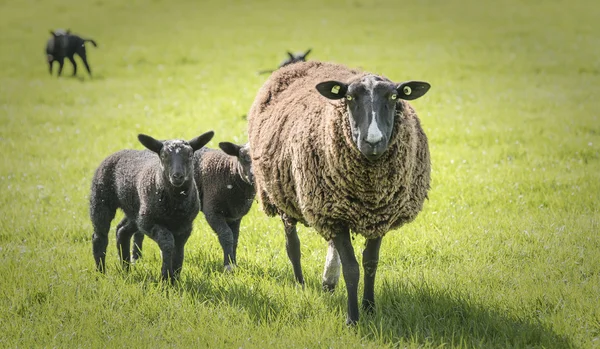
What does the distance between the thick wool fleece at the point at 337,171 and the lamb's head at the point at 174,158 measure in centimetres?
66

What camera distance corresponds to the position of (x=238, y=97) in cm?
1642

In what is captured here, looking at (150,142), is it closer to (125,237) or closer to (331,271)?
(125,237)

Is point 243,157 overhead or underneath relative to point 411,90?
underneath

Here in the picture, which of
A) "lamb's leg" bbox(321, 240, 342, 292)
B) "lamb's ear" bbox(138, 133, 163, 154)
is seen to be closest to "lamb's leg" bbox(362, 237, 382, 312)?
"lamb's leg" bbox(321, 240, 342, 292)

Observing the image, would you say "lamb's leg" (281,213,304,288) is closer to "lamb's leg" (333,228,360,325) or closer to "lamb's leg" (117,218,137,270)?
"lamb's leg" (333,228,360,325)

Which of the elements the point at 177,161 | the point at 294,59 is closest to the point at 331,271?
the point at 177,161

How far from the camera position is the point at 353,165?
5.28 m

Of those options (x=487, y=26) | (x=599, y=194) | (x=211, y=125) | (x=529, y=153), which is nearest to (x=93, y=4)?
(x=487, y=26)

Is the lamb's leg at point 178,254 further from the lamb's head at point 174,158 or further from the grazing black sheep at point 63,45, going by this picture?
the grazing black sheep at point 63,45

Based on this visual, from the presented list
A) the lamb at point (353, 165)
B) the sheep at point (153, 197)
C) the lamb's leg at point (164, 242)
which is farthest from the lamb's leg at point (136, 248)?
the lamb at point (353, 165)

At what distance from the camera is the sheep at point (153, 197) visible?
6289mm

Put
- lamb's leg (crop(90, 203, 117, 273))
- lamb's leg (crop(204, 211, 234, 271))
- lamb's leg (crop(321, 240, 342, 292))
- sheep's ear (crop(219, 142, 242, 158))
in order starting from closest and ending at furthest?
lamb's leg (crop(321, 240, 342, 292)) → lamb's leg (crop(90, 203, 117, 273)) → lamb's leg (crop(204, 211, 234, 271)) → sheep's ear (crop(219, 142, 242, 158))

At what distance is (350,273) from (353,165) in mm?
834

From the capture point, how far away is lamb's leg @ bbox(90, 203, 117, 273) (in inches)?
272
